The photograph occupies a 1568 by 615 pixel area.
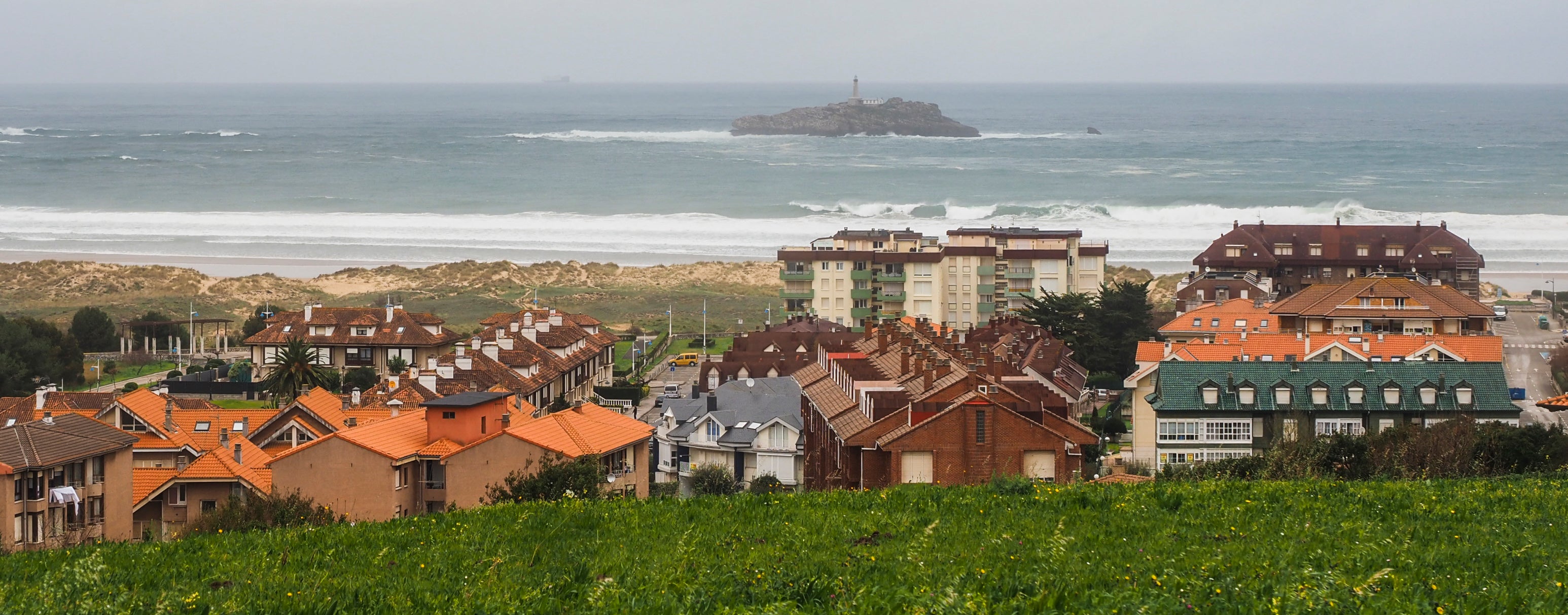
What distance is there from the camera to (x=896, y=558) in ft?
43.4

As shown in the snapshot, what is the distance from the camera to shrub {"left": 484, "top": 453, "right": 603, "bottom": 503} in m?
24.6

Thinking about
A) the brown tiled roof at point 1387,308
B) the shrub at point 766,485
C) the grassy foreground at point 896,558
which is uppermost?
the brown tiled roof at point 1387,308

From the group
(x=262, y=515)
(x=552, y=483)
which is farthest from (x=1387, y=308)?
(x=262, y=515)

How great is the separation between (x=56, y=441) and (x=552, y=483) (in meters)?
9.60

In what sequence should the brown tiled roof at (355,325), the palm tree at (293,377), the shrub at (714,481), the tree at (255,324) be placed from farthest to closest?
1. the tree at (255,324)
2. the brown tiled roof at (355,325)
3. the palm tree at (293,377)
4. the shrub at (714,481)

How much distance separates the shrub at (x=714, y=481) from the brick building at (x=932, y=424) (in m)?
1.63

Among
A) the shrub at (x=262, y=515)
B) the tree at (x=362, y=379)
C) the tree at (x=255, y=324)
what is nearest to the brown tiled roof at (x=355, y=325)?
the tree at (x=362, y=379)

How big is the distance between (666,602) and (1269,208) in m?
120

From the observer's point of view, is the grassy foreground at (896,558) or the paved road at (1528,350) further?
the paved road at (1528,350)

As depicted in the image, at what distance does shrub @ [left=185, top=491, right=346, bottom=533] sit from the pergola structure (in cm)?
3636

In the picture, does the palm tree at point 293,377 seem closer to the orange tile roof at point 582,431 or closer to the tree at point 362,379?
the tree at point 362,379

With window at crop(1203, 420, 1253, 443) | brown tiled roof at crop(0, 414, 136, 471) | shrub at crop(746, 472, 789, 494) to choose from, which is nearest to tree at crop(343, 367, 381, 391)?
shrub at crop(746, 472, 789, 494)

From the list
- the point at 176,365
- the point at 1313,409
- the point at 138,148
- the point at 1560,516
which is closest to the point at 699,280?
the point at 176,365

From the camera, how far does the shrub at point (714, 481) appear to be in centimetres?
3384
